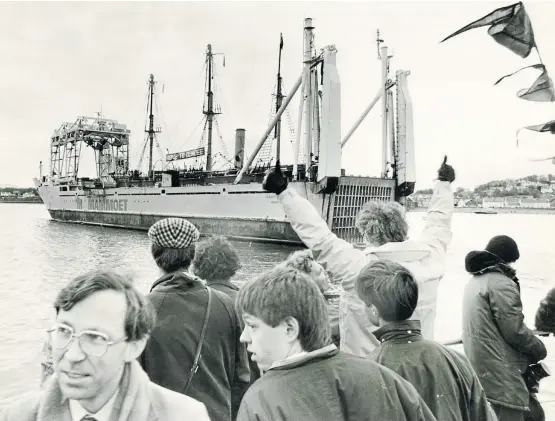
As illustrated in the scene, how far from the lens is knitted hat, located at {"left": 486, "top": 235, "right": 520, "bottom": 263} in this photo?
2842 mm

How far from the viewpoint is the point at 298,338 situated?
1.39 meters

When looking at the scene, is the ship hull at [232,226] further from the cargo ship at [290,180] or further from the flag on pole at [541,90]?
the flag on pole at [541,90]

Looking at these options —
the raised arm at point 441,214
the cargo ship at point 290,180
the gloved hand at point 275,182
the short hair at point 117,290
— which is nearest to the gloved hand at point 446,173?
the raised arm at point 441,214

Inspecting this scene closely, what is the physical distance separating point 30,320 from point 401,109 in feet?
82.4

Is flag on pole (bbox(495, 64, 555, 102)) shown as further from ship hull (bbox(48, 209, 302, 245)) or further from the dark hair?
ship hull (bbox(48, 209, 302, 245))

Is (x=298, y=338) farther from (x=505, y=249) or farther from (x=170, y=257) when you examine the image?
(x=505, y=249)

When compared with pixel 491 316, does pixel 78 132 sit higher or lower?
higher

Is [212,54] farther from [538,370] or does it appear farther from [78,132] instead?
[538,370]

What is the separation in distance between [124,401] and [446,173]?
90.6 inches

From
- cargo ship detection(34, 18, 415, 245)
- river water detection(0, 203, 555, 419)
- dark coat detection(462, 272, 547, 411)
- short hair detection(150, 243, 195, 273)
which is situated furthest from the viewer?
cargo ship detection(34, 18, 415, 245)

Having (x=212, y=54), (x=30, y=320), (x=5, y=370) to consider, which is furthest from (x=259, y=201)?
(x=5, y=370)

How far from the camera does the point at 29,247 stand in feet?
94.6

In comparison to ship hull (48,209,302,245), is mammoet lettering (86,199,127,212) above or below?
above

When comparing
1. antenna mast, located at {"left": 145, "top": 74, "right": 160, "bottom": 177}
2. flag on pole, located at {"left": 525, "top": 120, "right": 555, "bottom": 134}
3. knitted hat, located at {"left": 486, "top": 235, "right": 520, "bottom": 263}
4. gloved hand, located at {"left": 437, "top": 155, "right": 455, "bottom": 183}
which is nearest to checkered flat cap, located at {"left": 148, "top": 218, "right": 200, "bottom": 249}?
flag on pole, located at {"left": 525, "top": 120, "right": 555, "bottom": 134}
